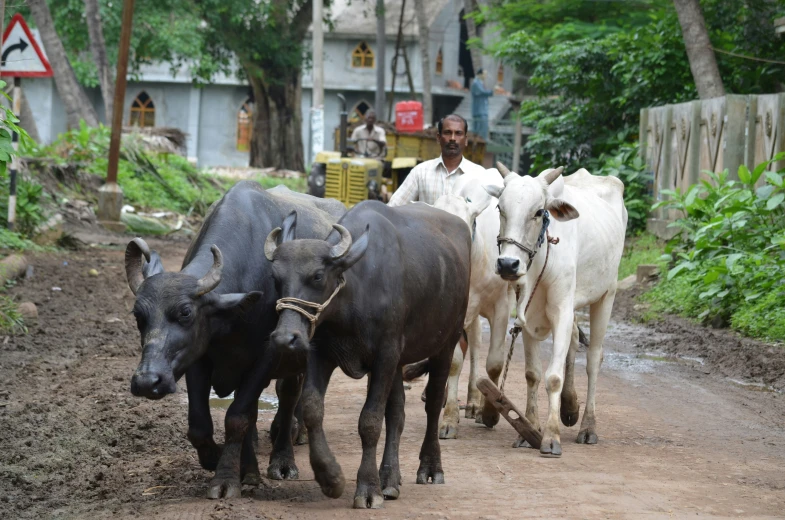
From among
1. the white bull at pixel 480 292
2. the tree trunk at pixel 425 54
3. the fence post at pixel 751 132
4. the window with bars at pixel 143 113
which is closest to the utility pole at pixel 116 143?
the fence post at pixel 751 132

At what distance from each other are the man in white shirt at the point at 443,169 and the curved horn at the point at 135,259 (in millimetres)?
3178

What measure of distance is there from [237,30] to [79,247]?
64.6 ft

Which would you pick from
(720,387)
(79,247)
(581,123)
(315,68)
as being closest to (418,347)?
(720,387)

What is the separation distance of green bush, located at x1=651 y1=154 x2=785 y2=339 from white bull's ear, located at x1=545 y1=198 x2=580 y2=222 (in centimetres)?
442

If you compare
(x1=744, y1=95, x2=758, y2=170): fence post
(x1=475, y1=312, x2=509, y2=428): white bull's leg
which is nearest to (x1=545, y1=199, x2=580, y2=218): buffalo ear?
(x1=475, y1=312, x2=509, y2=428): white bull's leg

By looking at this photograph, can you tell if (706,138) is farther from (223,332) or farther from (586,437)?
(223,332)

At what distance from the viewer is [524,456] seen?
707 cm

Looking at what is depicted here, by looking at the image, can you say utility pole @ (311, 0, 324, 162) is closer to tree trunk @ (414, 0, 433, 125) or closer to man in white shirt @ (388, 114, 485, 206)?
tree trunk @ (414, 0, 433, 125)

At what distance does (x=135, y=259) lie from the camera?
19.3ft

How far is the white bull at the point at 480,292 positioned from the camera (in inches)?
308

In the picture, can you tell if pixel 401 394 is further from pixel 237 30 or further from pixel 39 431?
pixel 237 30

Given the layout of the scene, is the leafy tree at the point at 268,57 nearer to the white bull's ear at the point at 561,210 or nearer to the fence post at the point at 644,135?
the fence post at the point at 644,135

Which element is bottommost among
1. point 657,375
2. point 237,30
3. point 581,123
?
point 657,375

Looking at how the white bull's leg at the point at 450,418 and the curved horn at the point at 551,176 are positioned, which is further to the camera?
the white bull's leg at the point at 450,418
